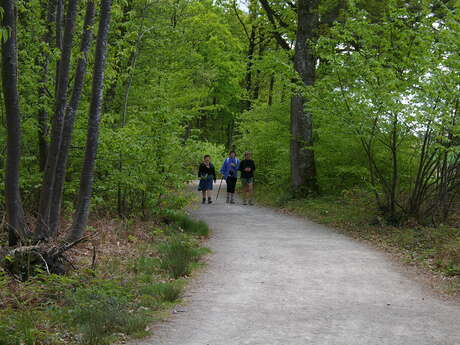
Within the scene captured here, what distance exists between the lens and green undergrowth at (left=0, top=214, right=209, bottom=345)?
5.04 metres

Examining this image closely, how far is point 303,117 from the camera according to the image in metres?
17.5

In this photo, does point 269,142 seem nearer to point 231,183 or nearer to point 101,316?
point 231,183

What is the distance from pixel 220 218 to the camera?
1459 centimetres

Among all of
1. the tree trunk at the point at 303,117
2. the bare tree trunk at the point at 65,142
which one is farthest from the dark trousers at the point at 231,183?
the bare tree trunk at the point at 65,142

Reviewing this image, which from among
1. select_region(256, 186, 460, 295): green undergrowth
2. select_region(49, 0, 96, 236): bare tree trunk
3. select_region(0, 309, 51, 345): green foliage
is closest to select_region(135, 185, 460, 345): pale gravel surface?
select_region(256, 186, 460, 295): green undergrowth

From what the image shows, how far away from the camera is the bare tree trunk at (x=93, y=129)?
8.89 m

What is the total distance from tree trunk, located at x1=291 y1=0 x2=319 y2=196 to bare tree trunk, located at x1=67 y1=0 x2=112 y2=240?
30.0 ft

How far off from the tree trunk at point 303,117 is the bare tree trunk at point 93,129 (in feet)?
30.0

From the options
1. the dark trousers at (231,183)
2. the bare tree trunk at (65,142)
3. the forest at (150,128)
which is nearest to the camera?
the forest at (150,128)

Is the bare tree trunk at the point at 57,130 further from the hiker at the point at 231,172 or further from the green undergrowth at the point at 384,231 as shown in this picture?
the hiker at the point at 231,172

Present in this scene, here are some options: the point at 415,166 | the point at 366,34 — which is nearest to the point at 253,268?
the point at 366,34

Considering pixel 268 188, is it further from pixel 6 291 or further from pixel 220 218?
pixel 6 291

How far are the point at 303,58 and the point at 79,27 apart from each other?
8023mm

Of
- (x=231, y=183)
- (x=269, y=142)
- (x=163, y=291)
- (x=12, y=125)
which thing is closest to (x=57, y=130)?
(x=12, y=125)
